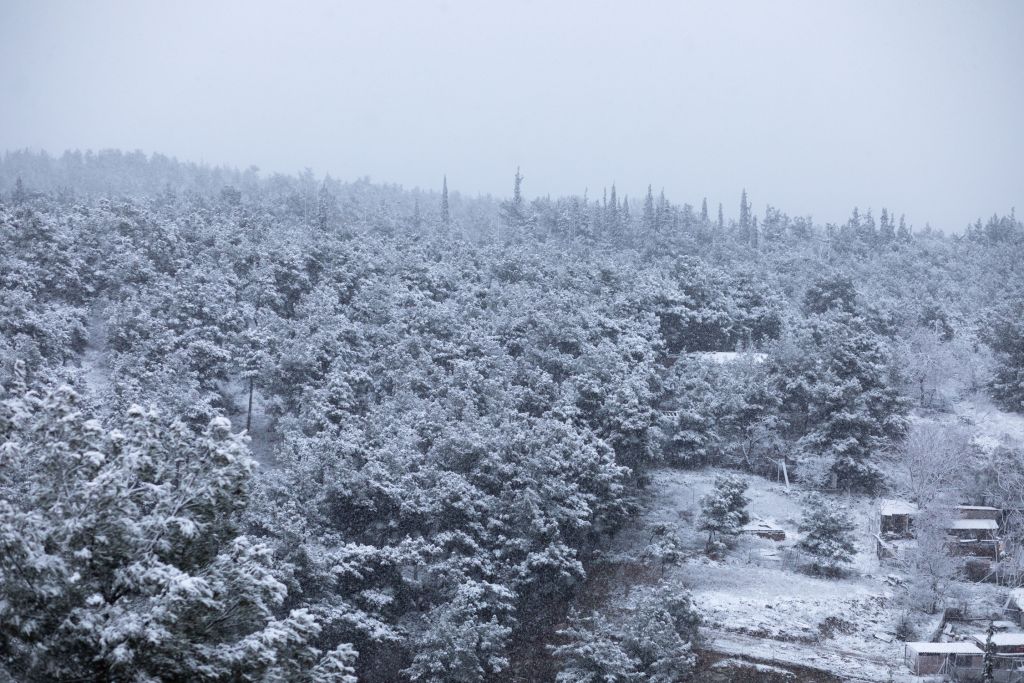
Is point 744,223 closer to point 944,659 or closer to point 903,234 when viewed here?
point 903,234

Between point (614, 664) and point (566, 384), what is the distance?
15715 millimetres

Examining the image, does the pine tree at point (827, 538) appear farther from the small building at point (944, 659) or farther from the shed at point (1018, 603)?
the small building at point (944, 659)

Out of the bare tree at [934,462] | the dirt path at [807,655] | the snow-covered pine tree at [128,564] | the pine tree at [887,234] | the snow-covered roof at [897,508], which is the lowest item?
the dirt path at [807,655]

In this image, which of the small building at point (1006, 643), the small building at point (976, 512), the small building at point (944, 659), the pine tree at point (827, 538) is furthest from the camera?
the small building at point (976, 512)

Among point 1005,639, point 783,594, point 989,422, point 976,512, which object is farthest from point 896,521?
point 989,422

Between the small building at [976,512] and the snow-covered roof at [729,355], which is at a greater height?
the snow-covered roof at [729,355]

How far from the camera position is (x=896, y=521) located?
108 feet

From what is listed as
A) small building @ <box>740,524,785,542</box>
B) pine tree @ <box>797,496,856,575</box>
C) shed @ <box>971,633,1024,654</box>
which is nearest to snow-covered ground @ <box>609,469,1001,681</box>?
small building @ <box>740,524,785,542</box>

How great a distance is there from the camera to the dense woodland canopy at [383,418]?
9.73 meters

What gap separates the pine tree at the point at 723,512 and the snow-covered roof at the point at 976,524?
872 cm

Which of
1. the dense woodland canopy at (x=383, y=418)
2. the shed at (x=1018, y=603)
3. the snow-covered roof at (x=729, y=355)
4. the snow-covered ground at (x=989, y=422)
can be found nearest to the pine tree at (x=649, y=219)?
the dense woodland canopy at (x=383, y=418)

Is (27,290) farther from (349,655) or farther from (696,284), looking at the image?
(696,284)

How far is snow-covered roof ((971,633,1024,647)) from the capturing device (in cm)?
2377

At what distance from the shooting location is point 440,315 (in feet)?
130
